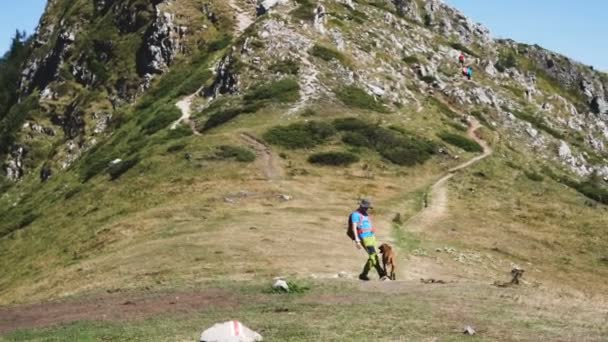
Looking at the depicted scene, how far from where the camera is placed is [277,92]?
8950 cm

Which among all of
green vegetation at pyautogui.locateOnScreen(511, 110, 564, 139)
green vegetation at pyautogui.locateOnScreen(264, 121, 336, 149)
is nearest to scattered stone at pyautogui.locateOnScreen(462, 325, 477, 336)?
green vegetation at pyautogui.locateOnScreen(264, 121, 336, 149)

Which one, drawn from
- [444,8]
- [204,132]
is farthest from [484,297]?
[444,8]

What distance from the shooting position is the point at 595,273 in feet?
142

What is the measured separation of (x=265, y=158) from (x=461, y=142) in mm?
27594

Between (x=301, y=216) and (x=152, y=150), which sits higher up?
(x=152, y=150)

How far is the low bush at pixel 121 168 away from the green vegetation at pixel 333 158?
19871 millimetres

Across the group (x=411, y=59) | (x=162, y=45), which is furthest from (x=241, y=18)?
(x=411, y=59)

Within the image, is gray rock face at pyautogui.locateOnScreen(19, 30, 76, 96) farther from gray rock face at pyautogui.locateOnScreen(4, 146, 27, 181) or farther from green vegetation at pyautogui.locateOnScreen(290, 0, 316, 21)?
green vegetation at pyautogui.locateOnScreen(290, 0, 316, 21)

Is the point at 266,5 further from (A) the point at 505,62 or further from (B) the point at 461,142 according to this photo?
(A) the point at 505,62

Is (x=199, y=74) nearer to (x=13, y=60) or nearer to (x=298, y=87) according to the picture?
(x=298, y=87)

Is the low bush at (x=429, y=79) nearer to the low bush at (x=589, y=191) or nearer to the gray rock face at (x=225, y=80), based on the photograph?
the low bush at (x=589, y=191)

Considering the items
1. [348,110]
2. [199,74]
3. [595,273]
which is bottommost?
[595,273]

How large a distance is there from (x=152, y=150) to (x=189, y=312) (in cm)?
5828

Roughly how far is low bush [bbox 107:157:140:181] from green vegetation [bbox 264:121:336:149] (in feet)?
48.2
